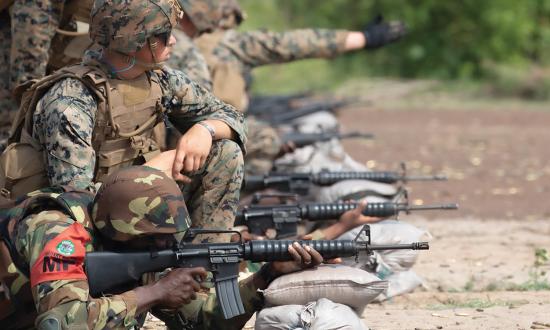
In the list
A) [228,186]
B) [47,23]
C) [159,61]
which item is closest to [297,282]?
[228,186]

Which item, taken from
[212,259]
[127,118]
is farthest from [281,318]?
[127,118]

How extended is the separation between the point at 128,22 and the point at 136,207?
3.08 feet

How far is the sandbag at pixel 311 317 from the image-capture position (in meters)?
4.36

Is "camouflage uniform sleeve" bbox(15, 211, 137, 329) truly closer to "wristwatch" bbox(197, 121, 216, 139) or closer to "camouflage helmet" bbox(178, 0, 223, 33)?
"wristwatch" bbox(197, 121, 216, 139)

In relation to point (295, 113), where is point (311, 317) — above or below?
below

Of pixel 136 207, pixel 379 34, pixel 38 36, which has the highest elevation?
pixel 379 34

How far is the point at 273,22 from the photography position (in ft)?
73.8

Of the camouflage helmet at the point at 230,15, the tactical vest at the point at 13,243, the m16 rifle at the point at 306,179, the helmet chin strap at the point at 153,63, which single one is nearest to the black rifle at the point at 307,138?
the camouflage helmet at the point at 230,15

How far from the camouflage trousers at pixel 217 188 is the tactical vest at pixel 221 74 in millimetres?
2642

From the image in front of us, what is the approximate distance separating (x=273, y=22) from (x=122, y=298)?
61.6 ft

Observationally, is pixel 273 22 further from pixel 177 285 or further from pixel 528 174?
pixel 177 285

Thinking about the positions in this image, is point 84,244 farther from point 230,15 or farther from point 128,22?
point 230,15

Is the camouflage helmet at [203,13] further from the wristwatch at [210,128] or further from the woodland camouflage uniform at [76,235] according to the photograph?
the woodland camouflage uniform at [76,235]

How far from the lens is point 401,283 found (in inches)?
236
